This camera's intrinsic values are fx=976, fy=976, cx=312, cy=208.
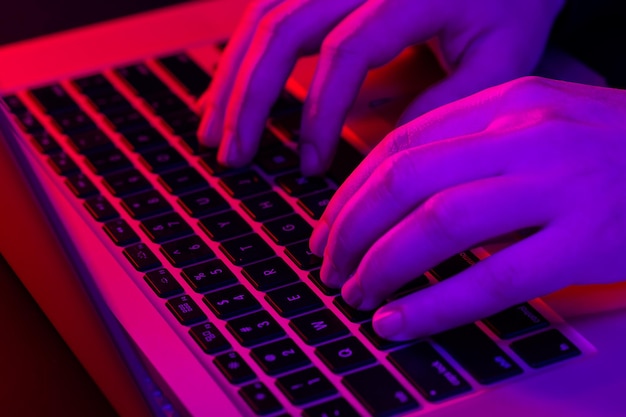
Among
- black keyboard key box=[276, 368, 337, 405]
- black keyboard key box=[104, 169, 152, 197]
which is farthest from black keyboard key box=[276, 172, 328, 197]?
black keyboard key box=[276, 368, 337, 405]

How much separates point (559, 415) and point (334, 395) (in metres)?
0.12

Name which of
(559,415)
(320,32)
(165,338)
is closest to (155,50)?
(320,32)

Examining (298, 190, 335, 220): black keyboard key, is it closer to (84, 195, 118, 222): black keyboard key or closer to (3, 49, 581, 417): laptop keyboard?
(3, 49, 581, 417): laptop keyboard

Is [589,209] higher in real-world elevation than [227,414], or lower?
higher

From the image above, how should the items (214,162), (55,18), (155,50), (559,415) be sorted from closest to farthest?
1. (559,415)
2. (214,162)
3. (155,50)
4. (55,18)

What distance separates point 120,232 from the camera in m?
0.68

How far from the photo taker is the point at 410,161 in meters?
0.57

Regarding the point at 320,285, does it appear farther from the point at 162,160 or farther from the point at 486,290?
the point at 162,160

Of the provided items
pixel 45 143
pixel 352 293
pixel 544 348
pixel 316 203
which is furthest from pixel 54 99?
pixel 544 348

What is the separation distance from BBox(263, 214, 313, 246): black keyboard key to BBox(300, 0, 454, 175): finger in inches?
2.5

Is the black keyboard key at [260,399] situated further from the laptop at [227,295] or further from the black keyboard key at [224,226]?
the black keyboard key at [224,226]

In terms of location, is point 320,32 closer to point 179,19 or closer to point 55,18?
point 179,19

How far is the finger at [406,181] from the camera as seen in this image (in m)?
0.57

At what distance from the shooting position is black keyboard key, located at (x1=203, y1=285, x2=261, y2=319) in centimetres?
59
